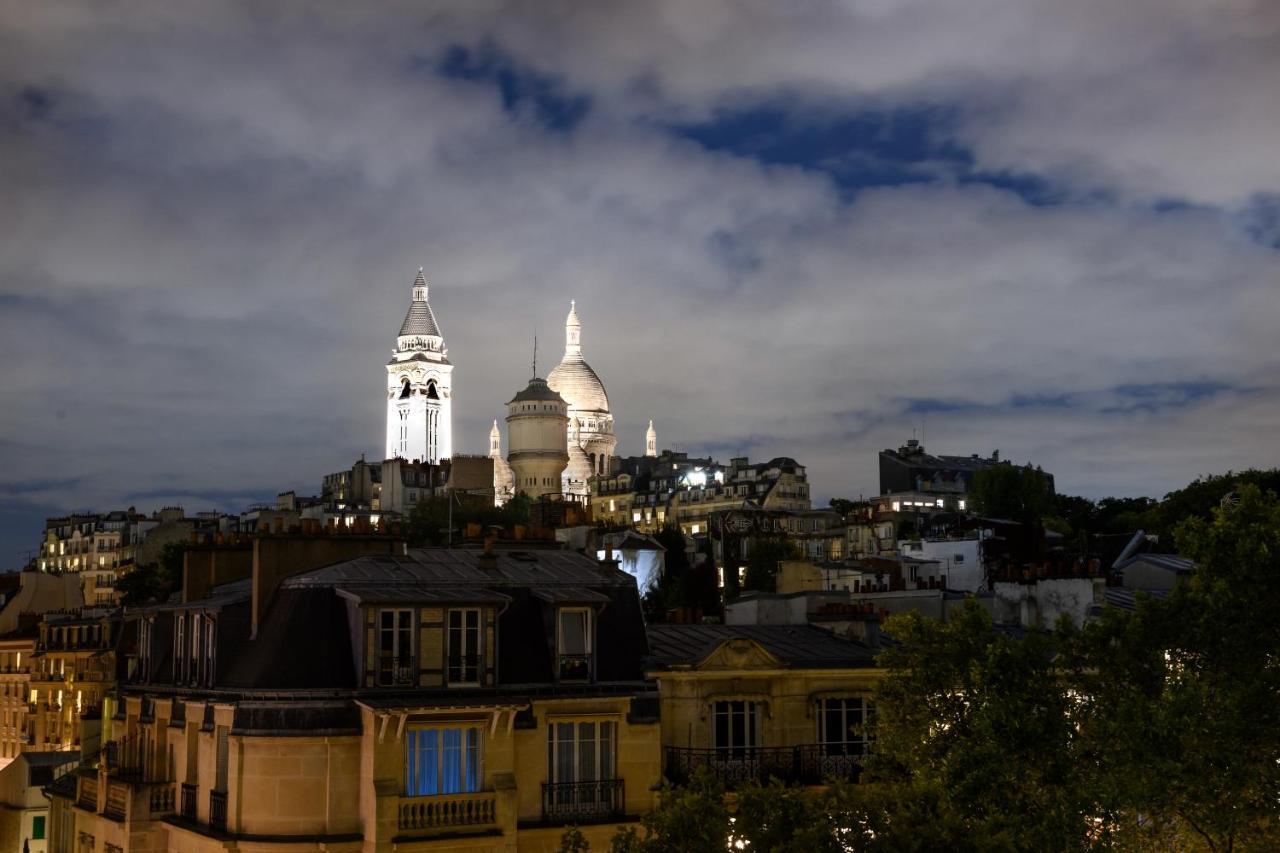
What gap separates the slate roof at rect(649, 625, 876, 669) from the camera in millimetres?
36156

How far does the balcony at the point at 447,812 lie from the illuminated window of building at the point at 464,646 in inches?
87.2

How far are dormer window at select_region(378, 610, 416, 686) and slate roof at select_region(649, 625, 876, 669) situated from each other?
19.3ft

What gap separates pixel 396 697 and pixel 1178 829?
15219mm

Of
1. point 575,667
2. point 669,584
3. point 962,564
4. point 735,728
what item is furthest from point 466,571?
point 669,584

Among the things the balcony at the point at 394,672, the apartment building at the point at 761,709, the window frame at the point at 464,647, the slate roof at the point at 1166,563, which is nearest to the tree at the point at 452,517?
the slate roof at the point at 1166,563

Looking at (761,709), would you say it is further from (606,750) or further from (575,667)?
(575,667)

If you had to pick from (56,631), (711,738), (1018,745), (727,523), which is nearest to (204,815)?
(711,738)

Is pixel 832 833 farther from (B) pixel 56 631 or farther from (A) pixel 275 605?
(B) pixel 56 631

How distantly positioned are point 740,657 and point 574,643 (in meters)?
4.31

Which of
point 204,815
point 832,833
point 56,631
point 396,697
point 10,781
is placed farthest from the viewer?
point 56,631

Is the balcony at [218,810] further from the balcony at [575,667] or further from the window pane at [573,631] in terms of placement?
the window pane at [573,631]

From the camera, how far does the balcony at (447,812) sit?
30.1 meters

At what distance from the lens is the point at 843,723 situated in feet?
121

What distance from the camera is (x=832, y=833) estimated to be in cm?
2525
